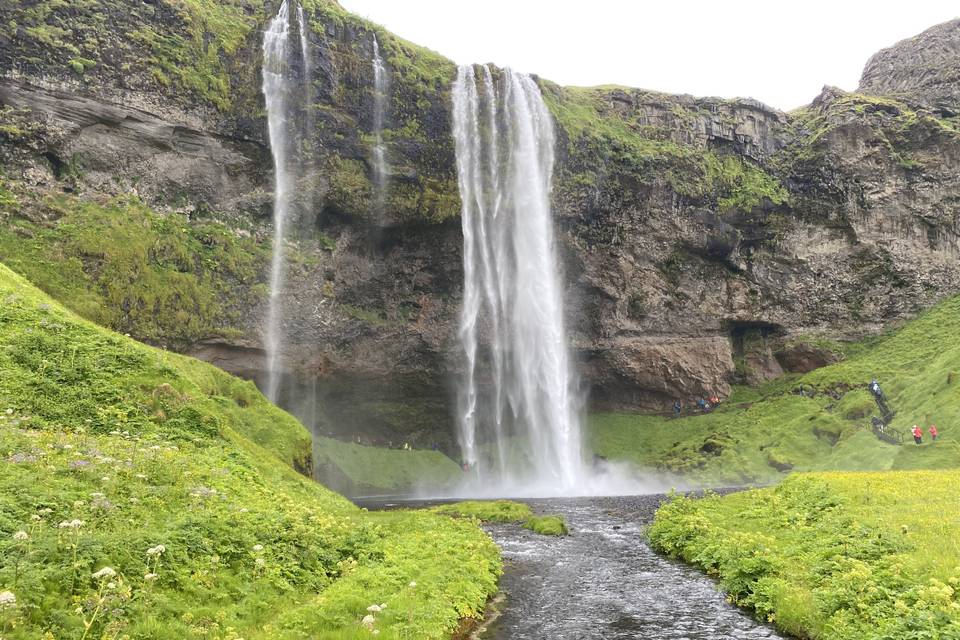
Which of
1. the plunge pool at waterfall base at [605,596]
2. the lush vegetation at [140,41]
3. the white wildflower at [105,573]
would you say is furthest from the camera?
the lush vegetation at [140,41]

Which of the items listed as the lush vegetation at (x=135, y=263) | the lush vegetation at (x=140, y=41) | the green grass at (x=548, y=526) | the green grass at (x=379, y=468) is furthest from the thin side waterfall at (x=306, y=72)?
the green grass at (x=548, y=526)

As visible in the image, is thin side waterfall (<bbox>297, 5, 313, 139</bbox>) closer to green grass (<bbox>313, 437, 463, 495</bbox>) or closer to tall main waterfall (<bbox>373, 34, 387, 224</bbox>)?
tall main waterfall (<bbox>373, 34, 387, 224</bbox>)

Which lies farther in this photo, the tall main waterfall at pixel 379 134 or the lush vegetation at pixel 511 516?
the tall main waterfall at pixel 379 134

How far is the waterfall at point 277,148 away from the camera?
48562 mm

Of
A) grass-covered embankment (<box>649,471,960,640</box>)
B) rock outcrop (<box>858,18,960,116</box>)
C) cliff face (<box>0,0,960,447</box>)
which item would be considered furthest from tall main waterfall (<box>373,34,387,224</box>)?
rock outcrop (<box>858,18,960,116</box>)

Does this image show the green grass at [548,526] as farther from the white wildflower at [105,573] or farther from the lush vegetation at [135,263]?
the lush vegetation at [135,263]

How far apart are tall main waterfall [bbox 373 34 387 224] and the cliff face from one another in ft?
2.11

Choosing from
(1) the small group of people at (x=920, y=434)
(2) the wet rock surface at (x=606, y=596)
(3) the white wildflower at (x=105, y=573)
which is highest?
(3) the white wildflower at (x=105, y=573)

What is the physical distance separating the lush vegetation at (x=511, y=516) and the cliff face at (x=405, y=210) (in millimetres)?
25245

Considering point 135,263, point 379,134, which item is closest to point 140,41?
point 135,263

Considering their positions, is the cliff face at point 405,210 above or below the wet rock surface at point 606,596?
above

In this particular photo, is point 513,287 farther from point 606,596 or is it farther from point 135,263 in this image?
point 606,596

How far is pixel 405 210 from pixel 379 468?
2463cm

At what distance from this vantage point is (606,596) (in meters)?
14.1
